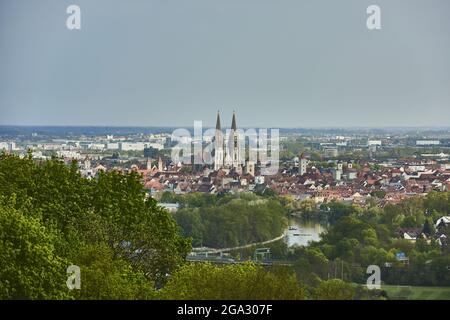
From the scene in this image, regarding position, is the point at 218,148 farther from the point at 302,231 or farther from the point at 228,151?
the point at 302,231

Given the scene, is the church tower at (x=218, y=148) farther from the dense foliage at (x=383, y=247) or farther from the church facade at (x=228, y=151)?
the dense foliage at (x=383, y=247)

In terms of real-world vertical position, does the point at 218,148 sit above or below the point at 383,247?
above

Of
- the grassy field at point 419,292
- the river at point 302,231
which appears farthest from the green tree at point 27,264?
the river at point 302,231

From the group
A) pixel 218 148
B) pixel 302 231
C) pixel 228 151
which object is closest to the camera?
pixel 302 231

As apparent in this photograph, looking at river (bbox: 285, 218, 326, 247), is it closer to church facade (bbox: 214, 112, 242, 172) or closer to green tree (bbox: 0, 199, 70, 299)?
church facade (bbox: 214, 112, 242, 172)

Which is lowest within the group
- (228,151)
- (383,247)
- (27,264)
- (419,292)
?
(383,247)

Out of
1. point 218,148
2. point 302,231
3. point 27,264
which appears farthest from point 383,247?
point 27,264
